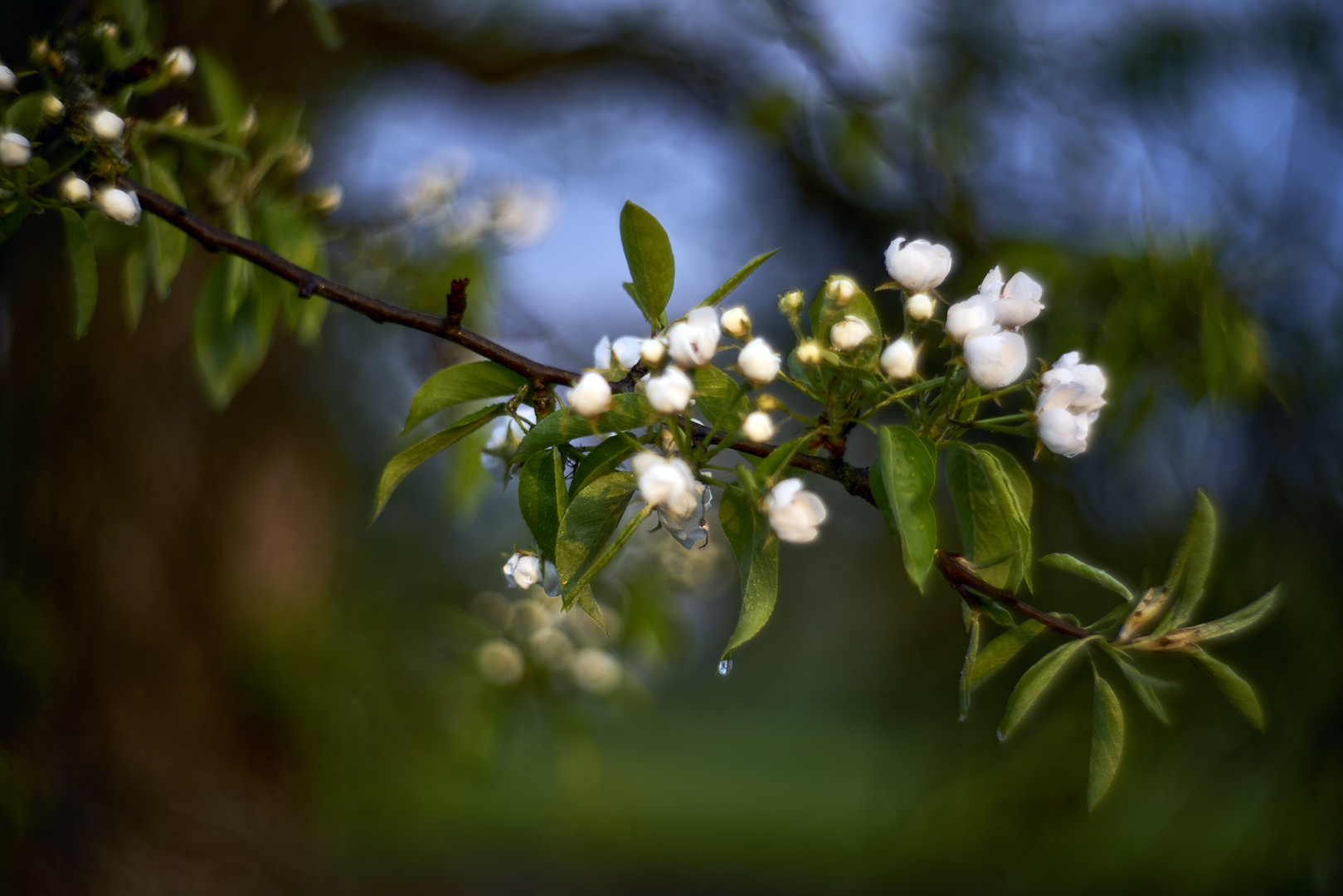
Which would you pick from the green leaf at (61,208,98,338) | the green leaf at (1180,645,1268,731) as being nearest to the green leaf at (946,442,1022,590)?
the green leaf at (1180,645,1268,731)

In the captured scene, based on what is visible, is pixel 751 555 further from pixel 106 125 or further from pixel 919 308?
pixel 106 125

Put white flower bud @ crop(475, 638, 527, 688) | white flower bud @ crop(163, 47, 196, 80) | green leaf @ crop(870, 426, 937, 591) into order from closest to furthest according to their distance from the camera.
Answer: green leaf @ crop(870, 426, 937, 591) → white flower bud @ crop(163, 47, 196, 80) → white flower bud @ crop(475, 638, 527, 688)

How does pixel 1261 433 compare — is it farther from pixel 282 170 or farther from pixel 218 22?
pixel 218 22

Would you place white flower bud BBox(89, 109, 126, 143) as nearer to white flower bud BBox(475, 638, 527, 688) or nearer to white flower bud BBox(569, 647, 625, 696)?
white flower bud BBox(475, 638, 527, 688)

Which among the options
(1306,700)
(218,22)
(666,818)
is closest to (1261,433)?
(1306,700)

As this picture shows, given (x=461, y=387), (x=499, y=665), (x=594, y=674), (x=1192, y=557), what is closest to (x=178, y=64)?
(x=461, y=387)

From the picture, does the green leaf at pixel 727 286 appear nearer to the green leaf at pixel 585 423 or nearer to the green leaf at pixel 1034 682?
the green leaf at pixel 585 423
